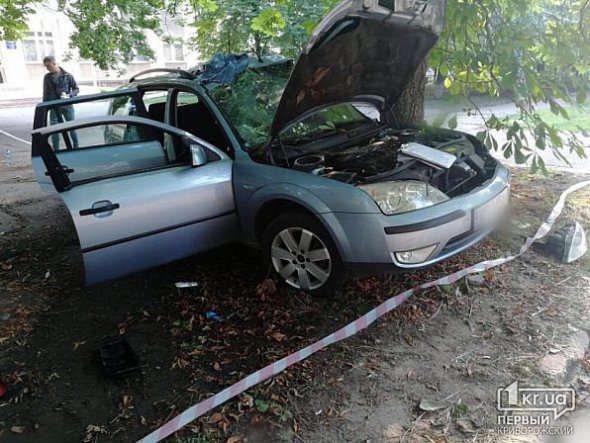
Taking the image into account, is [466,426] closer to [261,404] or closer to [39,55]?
[261,404]

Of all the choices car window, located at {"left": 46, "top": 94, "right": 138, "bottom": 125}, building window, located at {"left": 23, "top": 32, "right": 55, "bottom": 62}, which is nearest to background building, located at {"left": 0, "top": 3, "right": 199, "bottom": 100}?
building window, located at {"left": 23, "top": 32, "right": 55, "bottom": 62}

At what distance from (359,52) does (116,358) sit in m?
2.83

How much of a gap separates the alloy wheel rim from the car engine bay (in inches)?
18.9

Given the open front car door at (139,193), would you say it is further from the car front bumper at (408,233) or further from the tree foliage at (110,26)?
the tree foliage at (110,26)

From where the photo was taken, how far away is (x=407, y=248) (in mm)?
3127

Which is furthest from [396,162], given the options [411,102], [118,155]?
[411,102]

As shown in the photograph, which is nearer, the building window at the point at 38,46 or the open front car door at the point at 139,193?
the open front car door at the point at 139,193

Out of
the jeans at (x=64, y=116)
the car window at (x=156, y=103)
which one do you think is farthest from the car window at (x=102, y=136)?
the car window at (x=156, y=103)

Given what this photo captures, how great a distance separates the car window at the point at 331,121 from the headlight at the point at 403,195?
96 centimetres

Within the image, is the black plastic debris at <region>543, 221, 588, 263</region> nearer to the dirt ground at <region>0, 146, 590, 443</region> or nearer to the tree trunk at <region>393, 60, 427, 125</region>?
the dirt ground at <region>0, 146, 590, 443</region>

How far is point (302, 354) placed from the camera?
2943 mm

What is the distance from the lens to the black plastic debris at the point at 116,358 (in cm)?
288

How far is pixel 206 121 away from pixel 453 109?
2.17 m

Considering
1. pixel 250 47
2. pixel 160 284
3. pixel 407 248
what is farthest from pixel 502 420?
pixel 250 47
